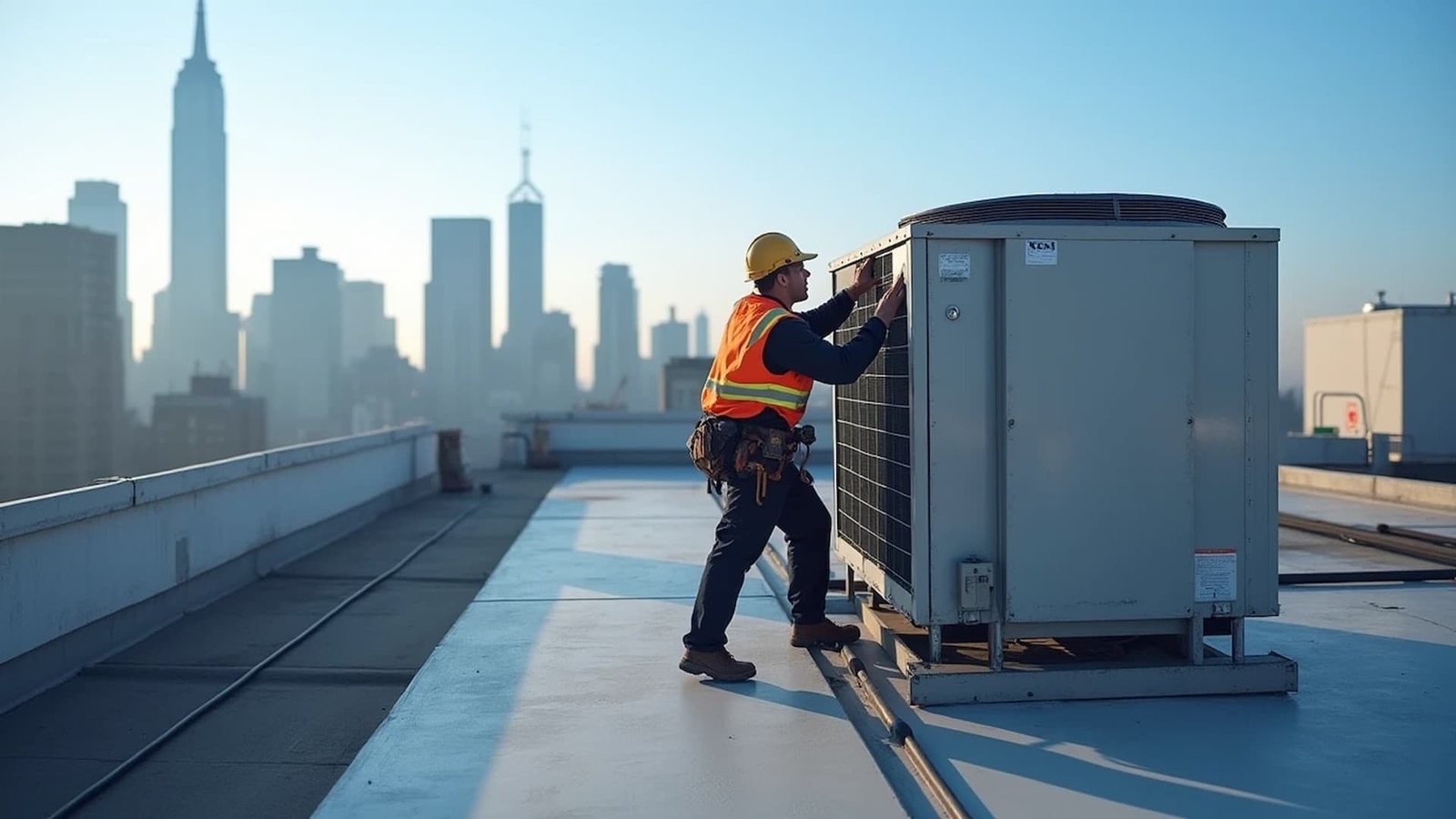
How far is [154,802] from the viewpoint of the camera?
3.55 metres

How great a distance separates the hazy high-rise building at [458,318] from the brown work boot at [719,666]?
12395 centimetres

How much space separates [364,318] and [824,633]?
18755 centimetres

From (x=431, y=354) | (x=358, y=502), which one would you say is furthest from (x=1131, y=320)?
(x=431, y=354)

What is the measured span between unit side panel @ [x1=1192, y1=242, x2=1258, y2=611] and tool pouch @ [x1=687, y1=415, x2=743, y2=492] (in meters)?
1.64

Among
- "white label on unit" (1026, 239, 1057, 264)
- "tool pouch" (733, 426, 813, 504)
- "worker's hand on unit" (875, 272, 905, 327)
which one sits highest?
"white label on unit" (1026, 239, 1057, 264)

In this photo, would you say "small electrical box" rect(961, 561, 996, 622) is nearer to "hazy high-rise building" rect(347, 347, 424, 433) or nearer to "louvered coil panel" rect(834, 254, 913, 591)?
"louvered coil panel" rect(834, 254, 913, 591)

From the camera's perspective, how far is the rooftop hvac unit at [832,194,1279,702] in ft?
13.3

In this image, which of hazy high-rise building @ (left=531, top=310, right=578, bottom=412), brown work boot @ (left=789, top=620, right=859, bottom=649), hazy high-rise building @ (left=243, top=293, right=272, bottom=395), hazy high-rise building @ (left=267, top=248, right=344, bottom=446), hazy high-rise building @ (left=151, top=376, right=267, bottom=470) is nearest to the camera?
brown work boot @ (left=789, top=620, right=859, bottom=649)

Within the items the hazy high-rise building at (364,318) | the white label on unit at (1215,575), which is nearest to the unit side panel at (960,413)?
the white label on unit at (1215,575)

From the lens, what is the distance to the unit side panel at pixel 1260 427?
416 centimetres

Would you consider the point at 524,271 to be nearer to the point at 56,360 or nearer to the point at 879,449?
the point at 56,360

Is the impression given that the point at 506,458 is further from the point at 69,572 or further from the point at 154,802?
the point at 154,802

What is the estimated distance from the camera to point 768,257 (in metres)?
4.64

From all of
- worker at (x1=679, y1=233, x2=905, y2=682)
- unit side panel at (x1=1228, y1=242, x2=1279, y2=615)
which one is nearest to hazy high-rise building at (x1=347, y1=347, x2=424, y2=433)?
worker at (x1=679, y1=233, x2=905, y2=682)
